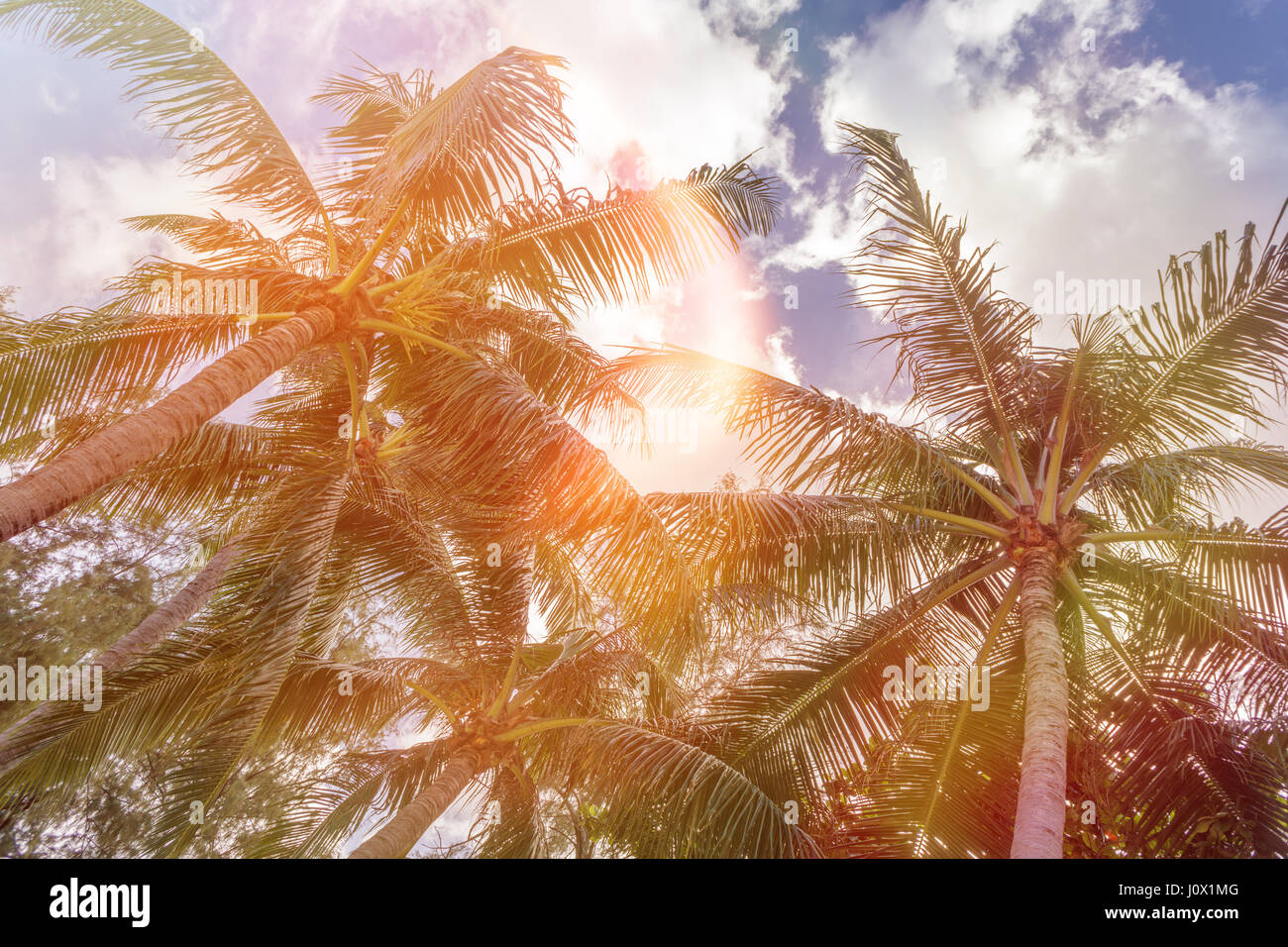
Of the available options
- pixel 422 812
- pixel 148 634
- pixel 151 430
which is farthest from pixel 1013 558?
pixel 148 634

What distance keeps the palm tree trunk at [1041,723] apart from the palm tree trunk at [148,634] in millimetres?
6915

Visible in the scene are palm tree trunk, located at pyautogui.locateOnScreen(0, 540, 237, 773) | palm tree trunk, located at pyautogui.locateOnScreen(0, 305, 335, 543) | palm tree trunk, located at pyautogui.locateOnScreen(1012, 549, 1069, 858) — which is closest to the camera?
palm tree trunk, located at pyautogui.locateOnScreen(0, 305, 335, 543)

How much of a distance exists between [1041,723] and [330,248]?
24.0ft

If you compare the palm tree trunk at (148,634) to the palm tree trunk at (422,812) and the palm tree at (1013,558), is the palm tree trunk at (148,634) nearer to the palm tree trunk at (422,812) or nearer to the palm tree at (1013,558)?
the palm tree trunk at (422,812)

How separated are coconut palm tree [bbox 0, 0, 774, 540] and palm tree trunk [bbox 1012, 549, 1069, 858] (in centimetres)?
455

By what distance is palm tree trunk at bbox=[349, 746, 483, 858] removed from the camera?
580 cm

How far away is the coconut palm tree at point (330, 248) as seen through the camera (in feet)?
19.3

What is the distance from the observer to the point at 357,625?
1333 cm

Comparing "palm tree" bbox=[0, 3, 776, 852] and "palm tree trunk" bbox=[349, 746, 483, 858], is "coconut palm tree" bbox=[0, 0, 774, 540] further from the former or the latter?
"palm tree trunk" bbox=[349, 746, 483, 858]

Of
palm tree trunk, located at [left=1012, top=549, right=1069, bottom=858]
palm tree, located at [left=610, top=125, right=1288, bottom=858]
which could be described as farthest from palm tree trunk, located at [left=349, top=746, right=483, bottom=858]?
palm tree trunk, located at [left=1012, top=549, right=1069, bottom=858]

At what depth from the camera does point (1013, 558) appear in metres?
6.68
